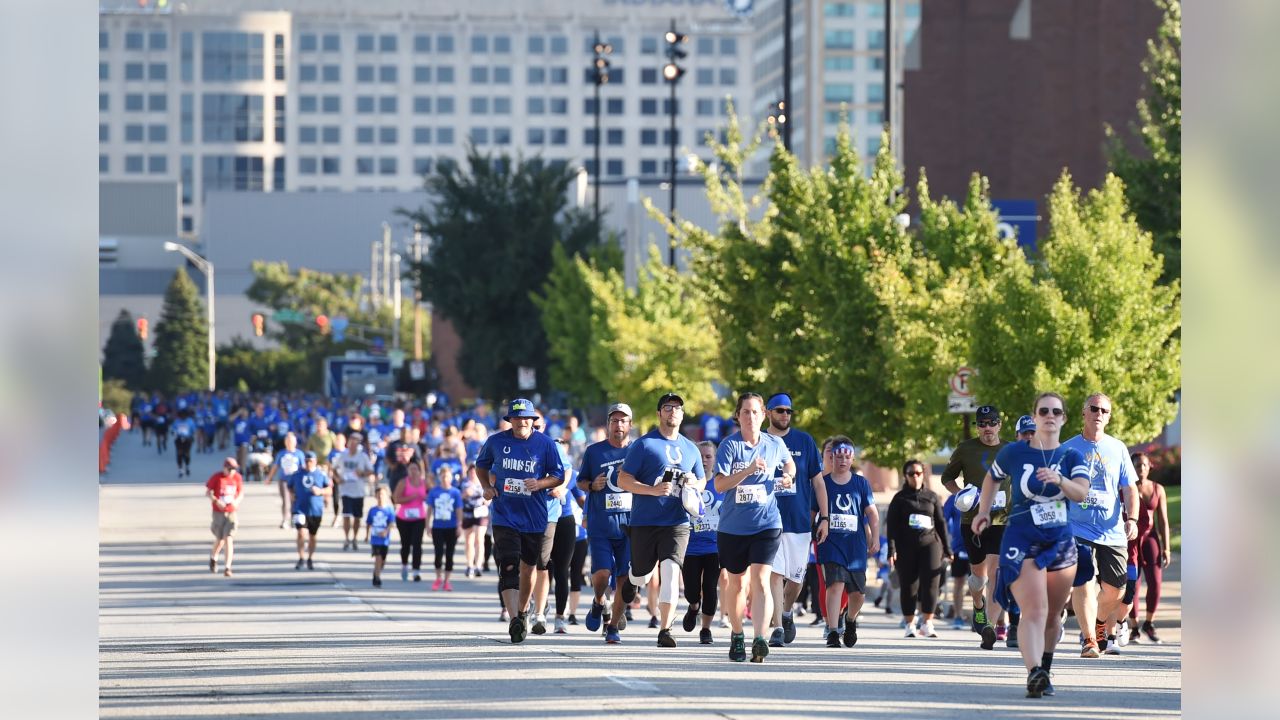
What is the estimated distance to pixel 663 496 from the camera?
15664mm

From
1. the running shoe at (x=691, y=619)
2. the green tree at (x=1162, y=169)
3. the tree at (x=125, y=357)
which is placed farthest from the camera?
the tree at (x=125, y=357)

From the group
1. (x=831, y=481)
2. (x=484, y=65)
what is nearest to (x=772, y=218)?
(x=831, y=481)

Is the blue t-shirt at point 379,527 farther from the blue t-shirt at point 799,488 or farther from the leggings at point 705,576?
the blue t-shirt at point 799,488

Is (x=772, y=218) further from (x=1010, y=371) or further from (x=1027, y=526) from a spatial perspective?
(x=1027, y=526)

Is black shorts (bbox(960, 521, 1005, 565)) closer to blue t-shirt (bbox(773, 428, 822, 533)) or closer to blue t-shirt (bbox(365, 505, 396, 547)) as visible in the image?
blue t-shirt (bbox(773, 428, 822, 533))

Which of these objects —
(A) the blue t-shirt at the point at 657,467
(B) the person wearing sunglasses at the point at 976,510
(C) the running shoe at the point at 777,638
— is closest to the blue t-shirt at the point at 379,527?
(C) the running shoe at the point at 777,638

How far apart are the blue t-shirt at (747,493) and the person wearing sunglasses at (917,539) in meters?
3.12

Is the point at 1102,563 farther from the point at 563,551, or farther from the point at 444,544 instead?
the point at 444,544

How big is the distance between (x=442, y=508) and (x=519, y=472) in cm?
864

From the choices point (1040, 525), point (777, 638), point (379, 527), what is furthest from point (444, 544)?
point (1040, 525)

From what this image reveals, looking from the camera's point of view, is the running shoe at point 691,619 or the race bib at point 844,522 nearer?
the race bib at point 844,522

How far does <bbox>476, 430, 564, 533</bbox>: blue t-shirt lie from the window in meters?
174

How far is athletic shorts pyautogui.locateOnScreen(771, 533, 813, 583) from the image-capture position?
16.5 metres

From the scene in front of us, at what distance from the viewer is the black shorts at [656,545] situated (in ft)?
52.1
